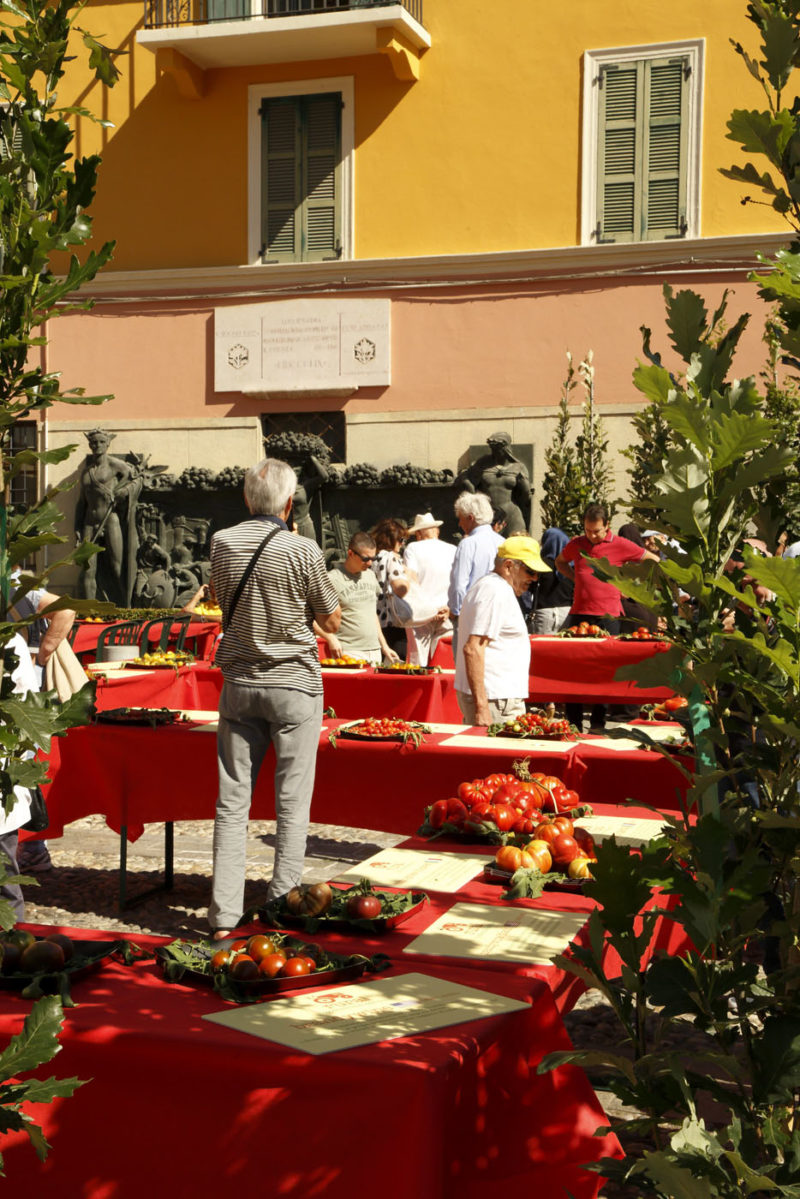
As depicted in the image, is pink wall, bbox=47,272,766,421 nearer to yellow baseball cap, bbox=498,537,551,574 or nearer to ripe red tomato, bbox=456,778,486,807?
yellow baseball cap, bbox=498,537,551,574

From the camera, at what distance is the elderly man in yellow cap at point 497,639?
590 cm

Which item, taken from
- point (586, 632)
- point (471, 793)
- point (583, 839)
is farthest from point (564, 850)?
point (586, 632)

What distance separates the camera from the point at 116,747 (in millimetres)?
6074

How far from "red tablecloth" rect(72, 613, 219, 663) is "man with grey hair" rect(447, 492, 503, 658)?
2.66 m

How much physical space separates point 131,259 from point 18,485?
3451 millimetres

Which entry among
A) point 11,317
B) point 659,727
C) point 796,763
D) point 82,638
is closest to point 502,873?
point 796,763

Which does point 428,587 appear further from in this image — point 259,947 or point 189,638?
point 259,947

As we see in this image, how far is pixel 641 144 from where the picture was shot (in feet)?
52.3

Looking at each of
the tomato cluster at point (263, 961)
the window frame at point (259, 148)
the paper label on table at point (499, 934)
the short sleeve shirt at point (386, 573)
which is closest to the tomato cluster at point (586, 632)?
the short sleeve shirt at point (386, 573)

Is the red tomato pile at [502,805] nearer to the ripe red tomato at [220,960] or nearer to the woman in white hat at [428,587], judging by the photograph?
the ripe red tomato at [220,960]

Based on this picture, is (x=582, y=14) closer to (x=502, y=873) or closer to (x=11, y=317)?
(x=502, y=873)

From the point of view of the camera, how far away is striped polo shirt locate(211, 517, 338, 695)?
15.5 ft

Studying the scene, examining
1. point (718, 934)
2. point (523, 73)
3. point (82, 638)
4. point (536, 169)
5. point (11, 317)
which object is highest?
point (523, 73)

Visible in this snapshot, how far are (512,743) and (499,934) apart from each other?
2.46 metres
